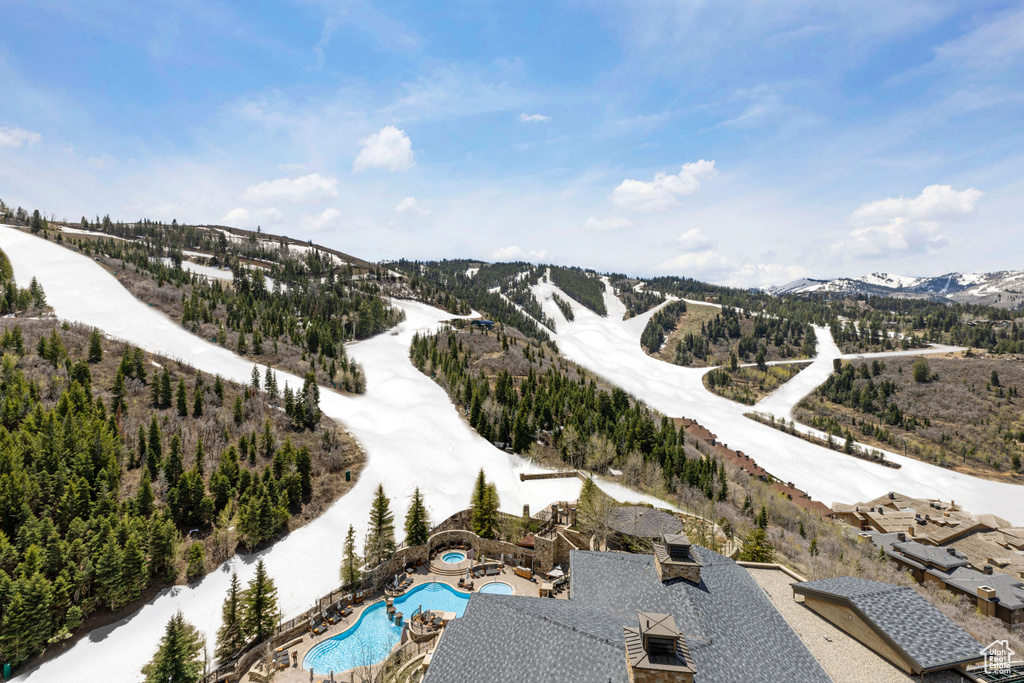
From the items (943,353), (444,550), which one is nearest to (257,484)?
(444,550)

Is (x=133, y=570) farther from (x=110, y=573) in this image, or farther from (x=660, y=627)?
(x=660, y=627)

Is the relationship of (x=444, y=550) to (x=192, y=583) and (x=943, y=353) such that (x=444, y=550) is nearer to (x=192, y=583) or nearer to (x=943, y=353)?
(x=192, y=583)

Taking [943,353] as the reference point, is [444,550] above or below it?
below

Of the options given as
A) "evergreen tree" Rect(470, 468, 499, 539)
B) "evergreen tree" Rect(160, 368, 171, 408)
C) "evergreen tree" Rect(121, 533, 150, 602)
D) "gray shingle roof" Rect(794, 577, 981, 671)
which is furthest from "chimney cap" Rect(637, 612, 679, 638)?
"evergreen tree" Rect(160, 368, 171, 408)

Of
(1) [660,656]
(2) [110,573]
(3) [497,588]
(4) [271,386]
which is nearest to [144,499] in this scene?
(2) [110,573]

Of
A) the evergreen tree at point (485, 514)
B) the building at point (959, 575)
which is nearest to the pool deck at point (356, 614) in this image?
the evergreen tree at point (485, 514)

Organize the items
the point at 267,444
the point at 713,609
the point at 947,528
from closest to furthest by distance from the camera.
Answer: the point at 713,609
the point at 267,444
the point at 947,528

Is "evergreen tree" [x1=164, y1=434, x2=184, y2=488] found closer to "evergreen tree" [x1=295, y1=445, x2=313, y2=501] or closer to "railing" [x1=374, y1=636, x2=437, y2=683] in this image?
"evergreen tree" [x1=295, y1=445, x2=313, y2=501]
